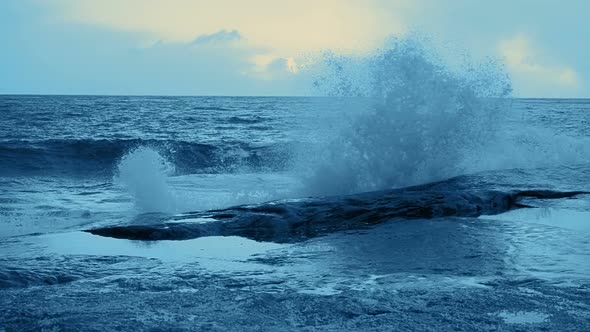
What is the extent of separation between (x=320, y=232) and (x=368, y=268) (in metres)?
1.57

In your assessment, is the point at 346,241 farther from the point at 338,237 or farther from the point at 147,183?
the point at 147,183

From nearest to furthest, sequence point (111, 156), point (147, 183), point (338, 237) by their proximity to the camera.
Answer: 1. point (338, 237)
2. point (147, 183)
3. point (111, 156)

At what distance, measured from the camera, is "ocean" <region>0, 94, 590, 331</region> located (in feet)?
11.5

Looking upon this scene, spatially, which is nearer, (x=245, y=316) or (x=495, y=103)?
(x=245, y=316)

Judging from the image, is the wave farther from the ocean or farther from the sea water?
the ocean

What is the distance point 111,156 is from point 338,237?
1446 centimetres

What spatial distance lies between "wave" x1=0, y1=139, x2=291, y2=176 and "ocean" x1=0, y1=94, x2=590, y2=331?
1.98 metres

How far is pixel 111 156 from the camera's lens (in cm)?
1900

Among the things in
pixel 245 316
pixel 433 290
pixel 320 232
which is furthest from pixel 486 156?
pixel 245 316

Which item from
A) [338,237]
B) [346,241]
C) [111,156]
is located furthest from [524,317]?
[111,156]

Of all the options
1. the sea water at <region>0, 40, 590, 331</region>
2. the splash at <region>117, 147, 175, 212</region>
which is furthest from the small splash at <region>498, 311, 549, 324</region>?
the splash at <region>117, 147, 175, 212</region>

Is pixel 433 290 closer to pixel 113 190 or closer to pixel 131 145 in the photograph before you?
pixel 113 190

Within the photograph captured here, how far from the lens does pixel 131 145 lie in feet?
67.1

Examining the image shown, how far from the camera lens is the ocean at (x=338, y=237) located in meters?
3.51
